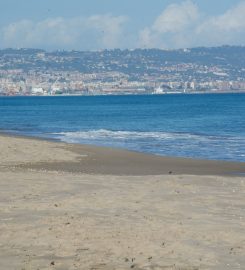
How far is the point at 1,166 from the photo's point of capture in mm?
25062

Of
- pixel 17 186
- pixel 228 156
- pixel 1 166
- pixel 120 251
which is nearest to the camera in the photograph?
pixel 120 251

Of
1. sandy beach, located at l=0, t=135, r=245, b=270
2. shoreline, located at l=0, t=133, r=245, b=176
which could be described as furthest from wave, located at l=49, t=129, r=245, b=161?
sandy beach, located at l=0, t=135, r=245, b=270

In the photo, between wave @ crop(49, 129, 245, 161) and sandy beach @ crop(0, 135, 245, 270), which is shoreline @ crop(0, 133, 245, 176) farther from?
sandy beach @ crop(0, 135, 245, 270)

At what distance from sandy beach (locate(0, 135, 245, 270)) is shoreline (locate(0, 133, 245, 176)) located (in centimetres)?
238

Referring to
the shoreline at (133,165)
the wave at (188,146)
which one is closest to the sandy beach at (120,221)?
the shoreline at (133,165)

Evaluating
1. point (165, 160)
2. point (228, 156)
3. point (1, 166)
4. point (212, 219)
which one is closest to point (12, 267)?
point (212, 219)

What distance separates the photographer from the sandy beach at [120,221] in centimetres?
1102

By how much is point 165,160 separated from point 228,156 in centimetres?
395

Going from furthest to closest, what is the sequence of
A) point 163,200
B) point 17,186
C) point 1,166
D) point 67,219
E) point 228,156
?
point 228,156
point 1,166
point 17,186
point 163,200
point 67,219

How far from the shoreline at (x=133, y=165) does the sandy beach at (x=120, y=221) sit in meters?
2.38

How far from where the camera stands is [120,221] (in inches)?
545

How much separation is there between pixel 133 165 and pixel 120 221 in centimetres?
1517

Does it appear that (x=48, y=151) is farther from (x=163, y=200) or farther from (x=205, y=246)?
(x=205, y=246)

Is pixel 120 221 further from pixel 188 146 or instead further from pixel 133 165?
pixel 188 146
